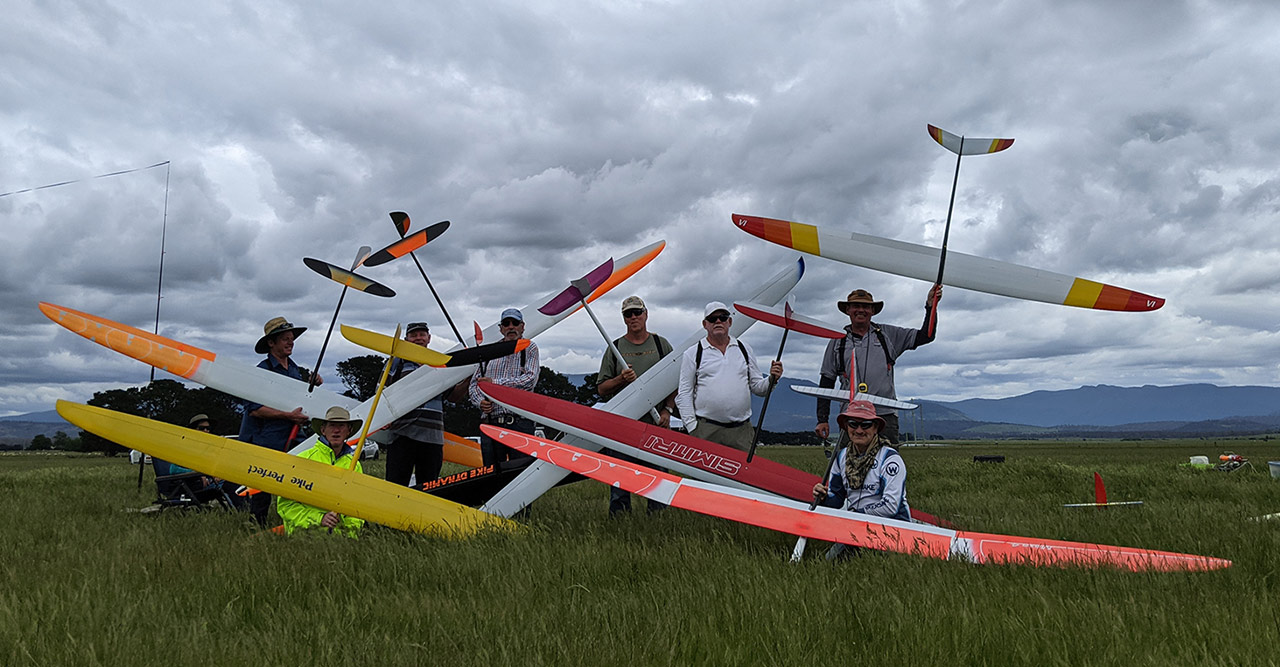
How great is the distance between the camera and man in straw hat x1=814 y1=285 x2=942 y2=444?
21.7 ft

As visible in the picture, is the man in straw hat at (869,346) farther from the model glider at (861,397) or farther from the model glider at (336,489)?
the model glider at (336,489)

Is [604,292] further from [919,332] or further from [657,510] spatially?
[919,332]

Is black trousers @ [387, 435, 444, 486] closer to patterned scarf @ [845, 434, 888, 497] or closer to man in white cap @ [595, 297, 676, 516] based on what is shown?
man in white cap @ [595, 297, 676, 516]

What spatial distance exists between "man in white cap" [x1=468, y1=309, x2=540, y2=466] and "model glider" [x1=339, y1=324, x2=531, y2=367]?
1.18 meters

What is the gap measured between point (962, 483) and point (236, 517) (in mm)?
9607

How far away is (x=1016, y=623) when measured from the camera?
10.5 feet

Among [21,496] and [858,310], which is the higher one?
[858,310]

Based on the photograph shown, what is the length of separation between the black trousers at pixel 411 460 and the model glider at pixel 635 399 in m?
1.09

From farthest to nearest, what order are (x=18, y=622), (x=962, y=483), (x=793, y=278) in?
(x=962, y=483) < (x=793, y=278) < (x=18, y=622)

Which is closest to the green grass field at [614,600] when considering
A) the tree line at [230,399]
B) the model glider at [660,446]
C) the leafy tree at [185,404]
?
the model glider at [660,446]

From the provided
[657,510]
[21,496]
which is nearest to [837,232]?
[657,510]

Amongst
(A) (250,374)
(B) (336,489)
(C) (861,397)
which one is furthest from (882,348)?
(A) (250,374)

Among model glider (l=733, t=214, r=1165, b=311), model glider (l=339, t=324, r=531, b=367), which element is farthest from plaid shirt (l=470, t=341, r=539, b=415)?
model glider (l=733, t=214, r=1165, b=311)

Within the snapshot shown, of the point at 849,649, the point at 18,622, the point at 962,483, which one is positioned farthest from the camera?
the point at 962,483
